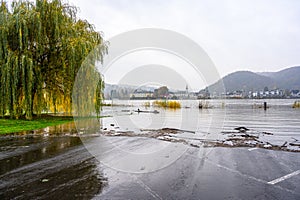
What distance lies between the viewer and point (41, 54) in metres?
17.4

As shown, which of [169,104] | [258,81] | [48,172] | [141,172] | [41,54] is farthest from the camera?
[258,81]

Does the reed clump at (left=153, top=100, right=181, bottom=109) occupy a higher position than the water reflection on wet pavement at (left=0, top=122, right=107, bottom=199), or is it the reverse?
the reed clump at (left=153, top=100, right=181, bottom=109)

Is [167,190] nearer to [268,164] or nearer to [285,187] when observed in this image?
[285,187]

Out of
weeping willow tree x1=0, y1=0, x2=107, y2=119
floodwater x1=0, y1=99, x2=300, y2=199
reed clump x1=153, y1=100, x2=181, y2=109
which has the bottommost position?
floodwater x1=0, y1=99, x2=300, y2=199

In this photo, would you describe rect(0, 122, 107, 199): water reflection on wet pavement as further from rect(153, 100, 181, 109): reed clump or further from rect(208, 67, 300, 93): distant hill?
rect(208, 67, 300, 93): distant hill

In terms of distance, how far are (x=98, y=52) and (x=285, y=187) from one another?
17.0 m

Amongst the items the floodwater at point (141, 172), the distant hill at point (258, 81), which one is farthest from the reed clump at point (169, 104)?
the distant hill at point (258, 81)

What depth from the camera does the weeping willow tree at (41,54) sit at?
15.5 metres

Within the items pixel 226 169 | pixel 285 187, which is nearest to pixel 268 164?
pixel 226 169

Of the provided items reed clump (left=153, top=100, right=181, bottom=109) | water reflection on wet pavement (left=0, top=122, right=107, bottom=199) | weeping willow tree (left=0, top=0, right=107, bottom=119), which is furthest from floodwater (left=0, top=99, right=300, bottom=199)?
reed clump (left=153, top=100, right=181, bottom=109)

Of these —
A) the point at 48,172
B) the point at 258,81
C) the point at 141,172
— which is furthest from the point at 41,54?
the point at 258,81

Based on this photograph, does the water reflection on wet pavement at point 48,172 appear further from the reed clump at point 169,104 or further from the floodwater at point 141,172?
the reed clump at point 169,104

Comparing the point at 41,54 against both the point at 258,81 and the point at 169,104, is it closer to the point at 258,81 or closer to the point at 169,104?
the point at 169,104

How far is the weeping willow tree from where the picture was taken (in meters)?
15.5
